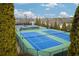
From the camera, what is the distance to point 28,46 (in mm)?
4961

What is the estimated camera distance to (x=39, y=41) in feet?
16.3

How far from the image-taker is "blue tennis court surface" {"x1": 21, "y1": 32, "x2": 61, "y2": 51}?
16.2ft

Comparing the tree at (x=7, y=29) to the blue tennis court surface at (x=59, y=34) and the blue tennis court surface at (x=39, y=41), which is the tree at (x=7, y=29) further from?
the blue tennis court surface at (x=59, y=34)

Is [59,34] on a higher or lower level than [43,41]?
higher

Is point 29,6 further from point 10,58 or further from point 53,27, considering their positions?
point 10,58

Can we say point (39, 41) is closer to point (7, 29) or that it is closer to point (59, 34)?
point (59, 34)

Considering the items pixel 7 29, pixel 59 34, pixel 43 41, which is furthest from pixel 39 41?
pixel 7 29

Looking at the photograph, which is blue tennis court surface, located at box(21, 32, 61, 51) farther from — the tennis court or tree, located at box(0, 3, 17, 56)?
tree, located at box(0, 3, 17, 56)

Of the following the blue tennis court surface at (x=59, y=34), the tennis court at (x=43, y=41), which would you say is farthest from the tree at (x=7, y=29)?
the blue tennis court surface at (x=59, y=34)

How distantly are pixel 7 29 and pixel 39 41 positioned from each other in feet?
1.79

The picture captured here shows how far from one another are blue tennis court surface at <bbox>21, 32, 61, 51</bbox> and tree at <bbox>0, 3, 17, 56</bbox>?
26 centimetres

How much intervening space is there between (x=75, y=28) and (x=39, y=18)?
1.95 feet

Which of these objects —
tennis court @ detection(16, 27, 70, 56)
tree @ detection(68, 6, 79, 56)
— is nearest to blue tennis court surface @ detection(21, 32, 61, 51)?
tennis court @ detection(16, 27, 70, 56)

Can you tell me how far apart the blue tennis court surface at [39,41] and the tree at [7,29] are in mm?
258
